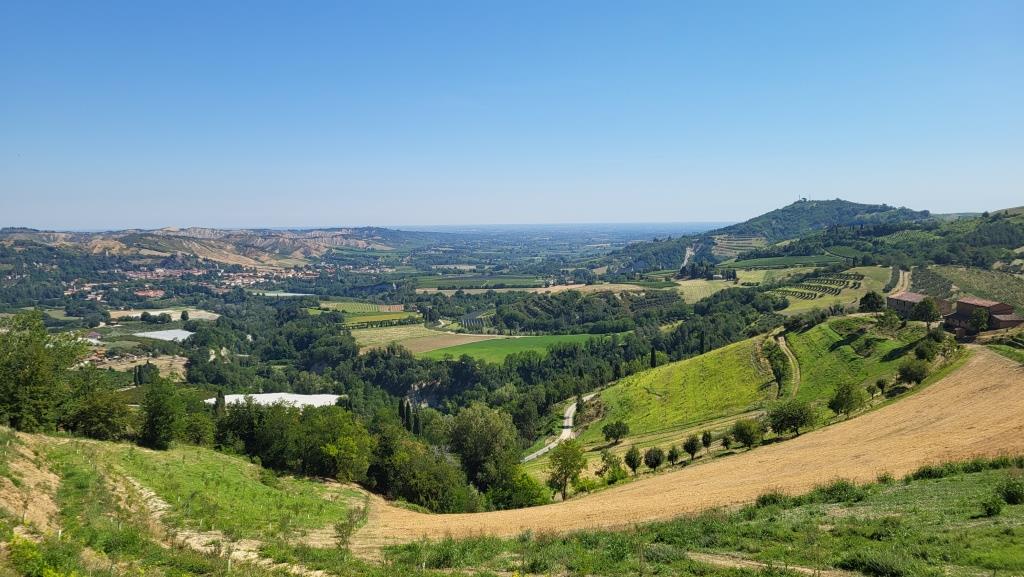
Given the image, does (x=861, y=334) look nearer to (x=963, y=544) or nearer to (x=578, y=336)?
(x=963, y=544)

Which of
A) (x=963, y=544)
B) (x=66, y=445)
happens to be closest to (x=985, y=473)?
(x=963, y=544)

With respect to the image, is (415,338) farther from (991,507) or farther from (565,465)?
(991,507)

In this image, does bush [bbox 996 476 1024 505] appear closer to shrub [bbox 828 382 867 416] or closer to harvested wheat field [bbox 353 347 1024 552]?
harvested wheat field [bbox 353 347 1024 552]

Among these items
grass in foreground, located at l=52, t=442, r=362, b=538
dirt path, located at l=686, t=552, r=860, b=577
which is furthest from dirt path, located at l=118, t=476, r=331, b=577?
dirt path, located at l=686, t=552, r=860, b=577

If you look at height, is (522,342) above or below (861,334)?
below

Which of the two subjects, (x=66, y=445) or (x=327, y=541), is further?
(x=66, y=445)

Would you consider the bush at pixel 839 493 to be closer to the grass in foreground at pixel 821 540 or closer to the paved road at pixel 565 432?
the grass in foreground at pixel 821 540

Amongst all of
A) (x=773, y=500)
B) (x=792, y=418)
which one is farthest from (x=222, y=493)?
(x=792, y=418)

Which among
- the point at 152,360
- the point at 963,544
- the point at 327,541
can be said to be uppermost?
the point at 963,544

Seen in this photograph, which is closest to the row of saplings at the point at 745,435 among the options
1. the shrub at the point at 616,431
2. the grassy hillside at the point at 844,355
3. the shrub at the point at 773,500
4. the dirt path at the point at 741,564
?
the grassy hillside at the point at 844,355
